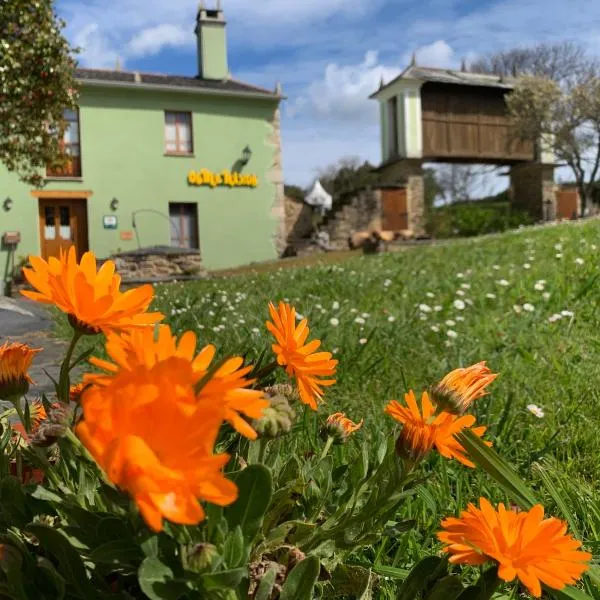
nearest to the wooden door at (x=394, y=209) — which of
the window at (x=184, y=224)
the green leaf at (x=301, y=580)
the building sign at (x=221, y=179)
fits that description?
the building sign at (x=221, y=179)

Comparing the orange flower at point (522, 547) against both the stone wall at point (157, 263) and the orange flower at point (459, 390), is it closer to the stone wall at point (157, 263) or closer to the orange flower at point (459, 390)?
the orange flower at point (459, 390)

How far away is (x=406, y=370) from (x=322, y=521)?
5.76 feet

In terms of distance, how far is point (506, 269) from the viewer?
209 inches

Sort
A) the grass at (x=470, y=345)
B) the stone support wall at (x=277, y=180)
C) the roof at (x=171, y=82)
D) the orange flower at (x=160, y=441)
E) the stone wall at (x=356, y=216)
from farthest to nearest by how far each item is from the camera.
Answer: the stone wall at (x=356, y=216) < the stone support wall at (x=277, y=180) < the roof at (x=171, y=82) < the grass at (x=470, y=345) < the orange flower at (x=160, y=441)

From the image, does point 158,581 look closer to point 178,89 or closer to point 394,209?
point 178,89

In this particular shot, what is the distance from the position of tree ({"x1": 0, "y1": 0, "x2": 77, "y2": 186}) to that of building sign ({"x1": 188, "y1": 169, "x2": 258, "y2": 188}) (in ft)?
25.0

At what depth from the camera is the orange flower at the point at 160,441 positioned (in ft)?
1.46

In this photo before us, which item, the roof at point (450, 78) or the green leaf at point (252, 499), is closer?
the green leaf at point (252, 499)

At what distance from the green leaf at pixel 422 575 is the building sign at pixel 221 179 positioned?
18186 millimetres

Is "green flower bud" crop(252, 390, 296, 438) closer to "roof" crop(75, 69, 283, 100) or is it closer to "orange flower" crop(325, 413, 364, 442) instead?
"orange flower" crop(325, 413, 364, 442)

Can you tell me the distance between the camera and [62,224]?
57.0 feet

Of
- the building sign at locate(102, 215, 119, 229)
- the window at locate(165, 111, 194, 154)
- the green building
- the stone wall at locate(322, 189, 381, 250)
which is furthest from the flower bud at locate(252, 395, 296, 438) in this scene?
the stone wall at locate(322, 189, 381, 250)

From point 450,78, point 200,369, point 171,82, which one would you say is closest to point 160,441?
point 200,369

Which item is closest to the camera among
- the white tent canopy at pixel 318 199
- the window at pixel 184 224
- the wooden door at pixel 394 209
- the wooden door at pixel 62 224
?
the wooden door at pixel 62 224
